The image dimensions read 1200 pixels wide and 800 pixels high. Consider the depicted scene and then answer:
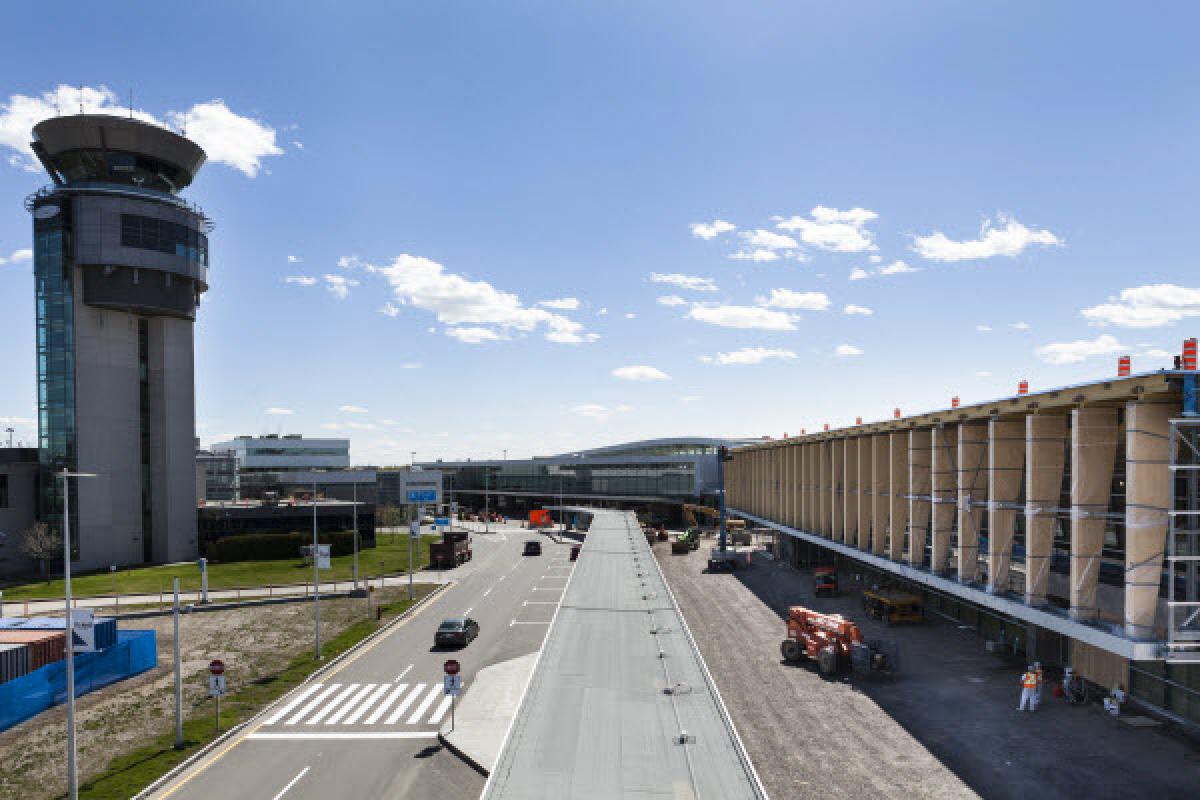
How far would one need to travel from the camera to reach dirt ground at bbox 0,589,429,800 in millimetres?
24453

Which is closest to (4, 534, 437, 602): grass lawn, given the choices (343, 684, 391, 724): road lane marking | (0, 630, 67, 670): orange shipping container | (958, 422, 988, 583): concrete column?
(0, 630, 67, 670): orange shipping container

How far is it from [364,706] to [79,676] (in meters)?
14.1

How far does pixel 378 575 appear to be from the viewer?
65.4 metres

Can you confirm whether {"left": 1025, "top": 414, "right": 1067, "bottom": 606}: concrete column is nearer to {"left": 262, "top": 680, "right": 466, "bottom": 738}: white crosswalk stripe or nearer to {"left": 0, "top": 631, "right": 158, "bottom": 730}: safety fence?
{"left": 262, "top": 680, "right": 466, "bottom": 738}: white crosswalk stripe

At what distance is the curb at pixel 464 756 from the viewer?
2320cm

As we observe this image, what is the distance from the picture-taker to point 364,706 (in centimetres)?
2969

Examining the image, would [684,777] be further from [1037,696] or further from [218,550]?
[218,550]

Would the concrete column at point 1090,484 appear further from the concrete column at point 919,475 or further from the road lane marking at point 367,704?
the road lane marking at point 367,704

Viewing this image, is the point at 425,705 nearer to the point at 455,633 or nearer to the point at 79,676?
the point at 455,633

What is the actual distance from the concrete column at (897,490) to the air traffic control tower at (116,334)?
72.8 meters

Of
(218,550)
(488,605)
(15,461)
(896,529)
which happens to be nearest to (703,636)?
(896,529)

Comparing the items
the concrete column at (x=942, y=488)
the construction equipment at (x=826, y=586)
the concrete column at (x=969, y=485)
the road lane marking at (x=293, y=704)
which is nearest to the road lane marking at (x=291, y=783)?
the road lane marking at (x=293, y=704)

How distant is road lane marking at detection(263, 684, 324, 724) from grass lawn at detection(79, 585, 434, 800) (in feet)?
2.65

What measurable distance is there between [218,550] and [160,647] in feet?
128
